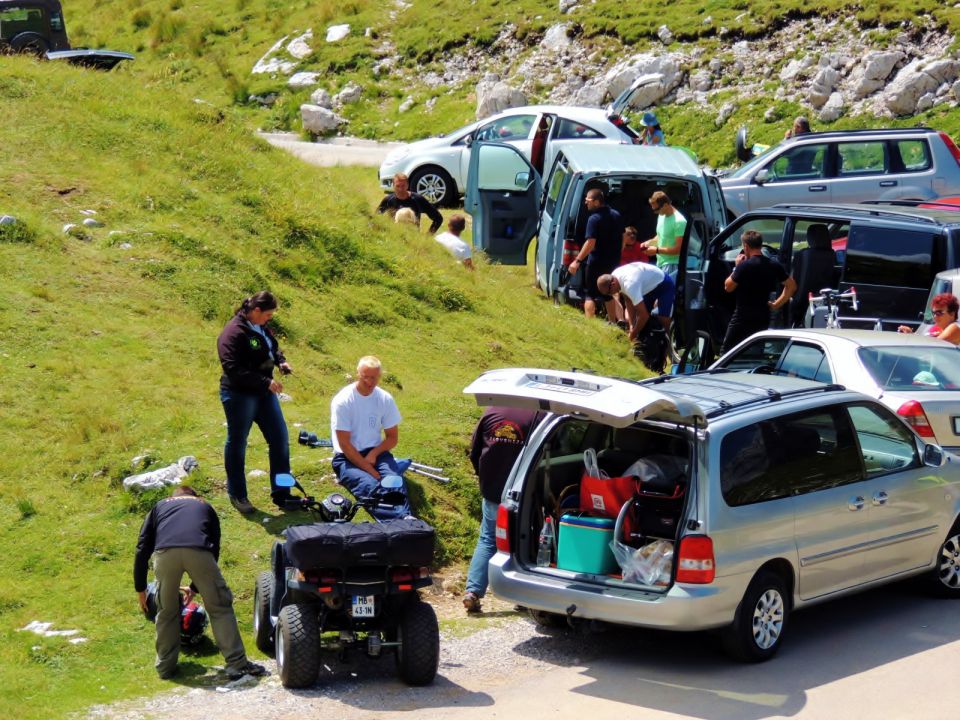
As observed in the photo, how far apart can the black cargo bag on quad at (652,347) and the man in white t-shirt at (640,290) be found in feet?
0.30

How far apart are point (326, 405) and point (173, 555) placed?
13.6 ft

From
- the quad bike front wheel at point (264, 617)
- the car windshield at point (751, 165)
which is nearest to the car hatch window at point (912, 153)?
the car windshield at point (751, 165)

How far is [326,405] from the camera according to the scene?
11.8m

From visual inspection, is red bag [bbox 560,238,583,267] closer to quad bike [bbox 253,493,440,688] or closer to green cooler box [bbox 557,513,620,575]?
green cooler box [bbox 557,513,620,575]

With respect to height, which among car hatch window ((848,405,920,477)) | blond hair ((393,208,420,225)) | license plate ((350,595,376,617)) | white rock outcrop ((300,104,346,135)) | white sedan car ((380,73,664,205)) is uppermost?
white rock outcrop ((300,104,346,135))

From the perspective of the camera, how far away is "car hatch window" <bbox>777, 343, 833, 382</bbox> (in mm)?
10766

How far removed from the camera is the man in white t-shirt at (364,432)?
957 centimetres

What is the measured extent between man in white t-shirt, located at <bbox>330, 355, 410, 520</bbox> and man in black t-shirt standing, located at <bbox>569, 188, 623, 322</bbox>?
22.4 ft

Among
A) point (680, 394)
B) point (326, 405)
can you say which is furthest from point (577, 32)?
point (680, 394)

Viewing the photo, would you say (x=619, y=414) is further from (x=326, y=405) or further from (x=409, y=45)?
(x=409, y=45)

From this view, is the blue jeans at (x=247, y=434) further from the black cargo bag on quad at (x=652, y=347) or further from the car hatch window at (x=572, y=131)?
the car hatch window at (x=572, y=131)

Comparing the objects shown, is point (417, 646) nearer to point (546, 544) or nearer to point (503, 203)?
point (546, 544)

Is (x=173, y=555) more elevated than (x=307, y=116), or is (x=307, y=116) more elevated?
(x=307, y=116)

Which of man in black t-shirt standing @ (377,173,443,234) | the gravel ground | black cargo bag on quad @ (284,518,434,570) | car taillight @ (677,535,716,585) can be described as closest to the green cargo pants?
the gravel ground
